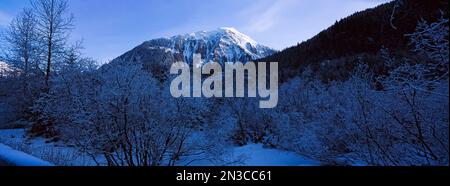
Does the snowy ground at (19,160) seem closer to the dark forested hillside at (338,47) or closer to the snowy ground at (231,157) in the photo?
the snowy ground at (231,157)

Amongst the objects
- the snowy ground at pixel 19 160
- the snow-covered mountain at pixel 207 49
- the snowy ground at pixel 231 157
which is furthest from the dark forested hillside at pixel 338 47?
the snowy ground at pixel 19 160

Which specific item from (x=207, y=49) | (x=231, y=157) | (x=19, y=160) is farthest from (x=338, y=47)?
(x=207, y=49)

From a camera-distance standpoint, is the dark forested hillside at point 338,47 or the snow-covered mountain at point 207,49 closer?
the snow-covered mountain at point 207,49

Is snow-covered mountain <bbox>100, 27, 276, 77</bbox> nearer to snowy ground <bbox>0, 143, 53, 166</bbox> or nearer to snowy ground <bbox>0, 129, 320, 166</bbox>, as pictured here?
snowy ground <bbox>0, 129, 320, 166</bbox>

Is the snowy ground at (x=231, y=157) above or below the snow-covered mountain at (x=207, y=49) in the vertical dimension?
below

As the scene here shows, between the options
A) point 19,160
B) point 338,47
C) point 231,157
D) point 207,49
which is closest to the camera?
point 19,160

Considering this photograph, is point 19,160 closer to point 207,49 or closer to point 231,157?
point 231,157

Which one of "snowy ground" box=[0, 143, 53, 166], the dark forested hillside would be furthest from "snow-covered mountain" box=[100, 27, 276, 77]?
the dark forested hillside

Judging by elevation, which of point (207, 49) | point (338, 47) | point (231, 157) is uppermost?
point (207, 49)

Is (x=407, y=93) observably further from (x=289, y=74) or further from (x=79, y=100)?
(x=289, y=74)

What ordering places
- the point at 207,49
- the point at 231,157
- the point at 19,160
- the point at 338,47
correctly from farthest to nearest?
the point at 207,49
the point at 338,47
the point at 231,157
the point at 19,160

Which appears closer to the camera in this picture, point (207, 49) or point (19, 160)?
point (19, 160)
